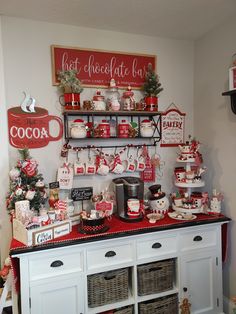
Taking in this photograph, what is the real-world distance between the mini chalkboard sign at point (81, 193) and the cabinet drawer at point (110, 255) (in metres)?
0.48

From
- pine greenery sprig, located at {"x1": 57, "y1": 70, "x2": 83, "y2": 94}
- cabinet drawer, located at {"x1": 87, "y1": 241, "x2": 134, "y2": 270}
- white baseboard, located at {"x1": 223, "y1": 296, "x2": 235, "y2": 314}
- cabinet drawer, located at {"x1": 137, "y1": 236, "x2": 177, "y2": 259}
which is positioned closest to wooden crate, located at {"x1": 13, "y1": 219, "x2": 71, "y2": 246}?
cabinet drawer, located at {"x1": 87, "y1": 241, "x2": 134, "y2": 270}

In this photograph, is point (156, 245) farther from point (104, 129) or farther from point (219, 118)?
point (219, 118)

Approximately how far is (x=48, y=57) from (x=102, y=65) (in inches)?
17.4

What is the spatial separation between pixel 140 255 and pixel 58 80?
1471 millimetres

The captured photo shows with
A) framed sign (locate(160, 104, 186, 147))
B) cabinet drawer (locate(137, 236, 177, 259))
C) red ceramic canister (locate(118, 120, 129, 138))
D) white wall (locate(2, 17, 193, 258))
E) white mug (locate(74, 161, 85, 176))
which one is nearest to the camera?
cabinet drawer (locate(137, 236, 177, 259))

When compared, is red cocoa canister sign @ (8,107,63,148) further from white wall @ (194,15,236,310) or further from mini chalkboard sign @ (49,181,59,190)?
white wall @ (194,15,236,310)

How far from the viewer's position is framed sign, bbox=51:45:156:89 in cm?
204

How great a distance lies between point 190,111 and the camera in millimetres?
2496

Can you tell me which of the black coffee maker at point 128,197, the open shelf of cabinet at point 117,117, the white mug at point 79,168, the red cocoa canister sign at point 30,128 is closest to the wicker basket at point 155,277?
the black coffee maker at point 128,197

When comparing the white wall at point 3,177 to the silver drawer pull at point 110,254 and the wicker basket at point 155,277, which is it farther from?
the wicker basket at point 155,277

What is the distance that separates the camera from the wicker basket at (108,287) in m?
1.72

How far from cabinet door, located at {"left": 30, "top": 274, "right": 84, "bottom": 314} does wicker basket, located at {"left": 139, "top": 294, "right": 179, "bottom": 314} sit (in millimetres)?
467

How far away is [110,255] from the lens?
174cm

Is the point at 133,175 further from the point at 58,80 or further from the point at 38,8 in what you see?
the point at 38,8
